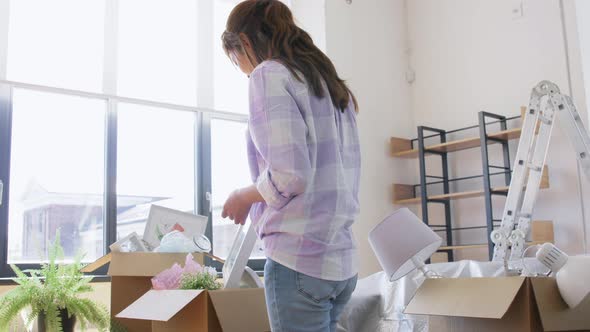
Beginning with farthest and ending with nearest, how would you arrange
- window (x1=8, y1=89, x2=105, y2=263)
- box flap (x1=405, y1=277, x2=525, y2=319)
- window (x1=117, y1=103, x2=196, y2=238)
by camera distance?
window (x1=117, y1=103, x2=196, y2=238) → window (x1=8, y1=89, x2=105, y2=263) → box flap (x1=405, y1=277, x2=525, y2=319)

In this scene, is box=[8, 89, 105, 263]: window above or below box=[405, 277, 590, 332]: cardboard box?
above

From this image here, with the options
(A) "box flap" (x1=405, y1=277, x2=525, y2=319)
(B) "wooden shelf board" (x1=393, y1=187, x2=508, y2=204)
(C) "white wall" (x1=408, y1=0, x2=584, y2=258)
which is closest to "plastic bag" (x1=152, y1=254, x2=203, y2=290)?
(A) "box flap" (x1=405, y1=277, x2=525, y2=319)

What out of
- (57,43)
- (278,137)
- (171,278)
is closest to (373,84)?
(57,43)

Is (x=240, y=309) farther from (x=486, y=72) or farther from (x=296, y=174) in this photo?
(x=486, y=72)

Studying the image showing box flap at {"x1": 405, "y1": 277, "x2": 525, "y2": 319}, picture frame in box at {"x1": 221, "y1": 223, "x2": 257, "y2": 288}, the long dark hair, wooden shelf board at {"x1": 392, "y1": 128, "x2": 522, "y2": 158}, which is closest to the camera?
the long dark hair

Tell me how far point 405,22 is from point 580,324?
4.08m

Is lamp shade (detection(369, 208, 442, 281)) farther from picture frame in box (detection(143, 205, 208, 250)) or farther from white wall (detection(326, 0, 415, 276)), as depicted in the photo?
white wall (detection(326, 0, 415, 276))

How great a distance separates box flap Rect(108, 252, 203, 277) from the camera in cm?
218

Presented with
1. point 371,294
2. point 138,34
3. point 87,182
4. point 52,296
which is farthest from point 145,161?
point 371,294

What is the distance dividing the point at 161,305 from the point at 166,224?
1078 millimetres

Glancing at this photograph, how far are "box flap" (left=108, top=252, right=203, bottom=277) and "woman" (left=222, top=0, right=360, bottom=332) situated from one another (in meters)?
1.16

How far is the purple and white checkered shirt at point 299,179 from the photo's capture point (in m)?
0.98

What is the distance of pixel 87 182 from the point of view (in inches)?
147

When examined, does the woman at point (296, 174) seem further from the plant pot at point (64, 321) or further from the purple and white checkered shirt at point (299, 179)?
the plant pot at point (64, 321)
